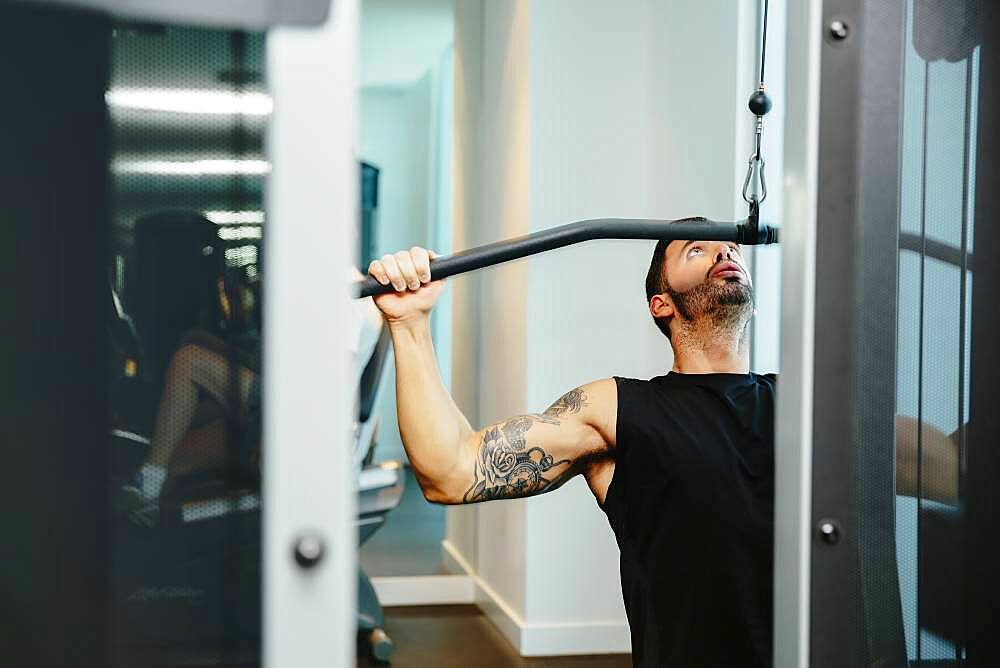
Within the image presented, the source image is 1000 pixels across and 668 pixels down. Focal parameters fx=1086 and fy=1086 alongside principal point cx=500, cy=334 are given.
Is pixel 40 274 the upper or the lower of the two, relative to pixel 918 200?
lower

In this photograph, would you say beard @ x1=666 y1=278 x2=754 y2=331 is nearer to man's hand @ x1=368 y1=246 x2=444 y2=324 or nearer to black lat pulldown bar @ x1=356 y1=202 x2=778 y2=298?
black lat pulldown bar @ x1=356 y1=202 x2=778 y2=298

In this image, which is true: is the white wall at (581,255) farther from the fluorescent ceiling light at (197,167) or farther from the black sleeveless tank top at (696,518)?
the fluorescent ceiling light at (197,167)

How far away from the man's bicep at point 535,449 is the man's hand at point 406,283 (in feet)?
0.94

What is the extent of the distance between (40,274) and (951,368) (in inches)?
34.9

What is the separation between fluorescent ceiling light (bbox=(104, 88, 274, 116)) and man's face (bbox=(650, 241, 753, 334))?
4.52 feet

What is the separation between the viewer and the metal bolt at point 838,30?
103 centimetres

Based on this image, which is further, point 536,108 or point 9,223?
point 536,108

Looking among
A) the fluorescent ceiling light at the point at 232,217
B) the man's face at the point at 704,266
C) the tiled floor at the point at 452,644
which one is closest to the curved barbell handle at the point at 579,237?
the man's face at the point at 704,266

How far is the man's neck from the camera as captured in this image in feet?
6.72

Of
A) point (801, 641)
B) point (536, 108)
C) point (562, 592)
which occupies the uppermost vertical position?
point (536, 108)

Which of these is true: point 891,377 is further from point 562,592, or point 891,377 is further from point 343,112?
point 562,592

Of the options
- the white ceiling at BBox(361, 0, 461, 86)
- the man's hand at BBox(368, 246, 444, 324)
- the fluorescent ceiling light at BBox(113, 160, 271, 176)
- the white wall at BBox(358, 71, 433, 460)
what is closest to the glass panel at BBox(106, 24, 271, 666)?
the fluorescent ceiling light at BBox(113, 160, 271, 176)

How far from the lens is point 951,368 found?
1.14 m

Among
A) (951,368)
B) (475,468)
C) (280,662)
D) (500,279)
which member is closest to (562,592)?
(500,279)
